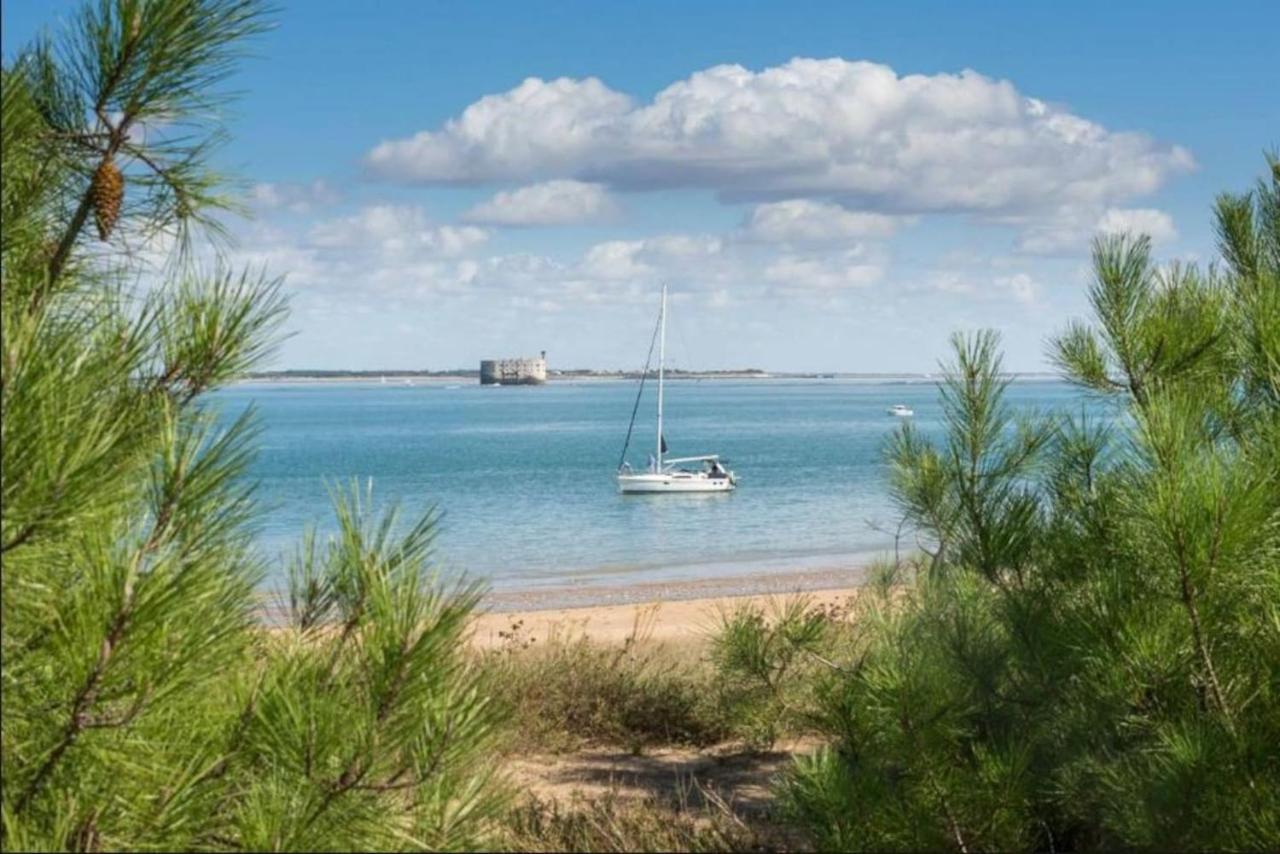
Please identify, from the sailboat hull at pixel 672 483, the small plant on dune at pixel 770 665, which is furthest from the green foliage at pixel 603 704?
the sailboat hull at pixel 672 483

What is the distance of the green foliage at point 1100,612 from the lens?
13.8ft

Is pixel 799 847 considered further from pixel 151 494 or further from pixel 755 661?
pixel 151 494

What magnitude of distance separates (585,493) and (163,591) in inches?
1926

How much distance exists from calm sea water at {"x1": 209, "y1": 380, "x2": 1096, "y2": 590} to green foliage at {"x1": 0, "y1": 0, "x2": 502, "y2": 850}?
164mm

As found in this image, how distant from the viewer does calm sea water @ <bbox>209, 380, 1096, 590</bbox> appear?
31.0 m

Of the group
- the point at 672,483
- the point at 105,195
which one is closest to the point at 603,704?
the point at 105,195

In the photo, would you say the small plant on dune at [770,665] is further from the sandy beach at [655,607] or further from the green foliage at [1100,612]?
the sandy beach at [655,607]

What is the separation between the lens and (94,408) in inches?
104

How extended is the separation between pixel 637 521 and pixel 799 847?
36525mm

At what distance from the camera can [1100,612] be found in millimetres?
4430

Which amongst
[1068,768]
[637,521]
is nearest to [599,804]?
[1068,768]

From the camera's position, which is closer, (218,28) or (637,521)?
(218,28)

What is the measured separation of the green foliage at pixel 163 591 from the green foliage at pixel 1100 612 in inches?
72.4

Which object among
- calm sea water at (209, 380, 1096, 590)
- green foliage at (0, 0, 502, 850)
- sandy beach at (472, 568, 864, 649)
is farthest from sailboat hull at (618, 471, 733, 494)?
green foliage at (0, 0, 502, 850)
